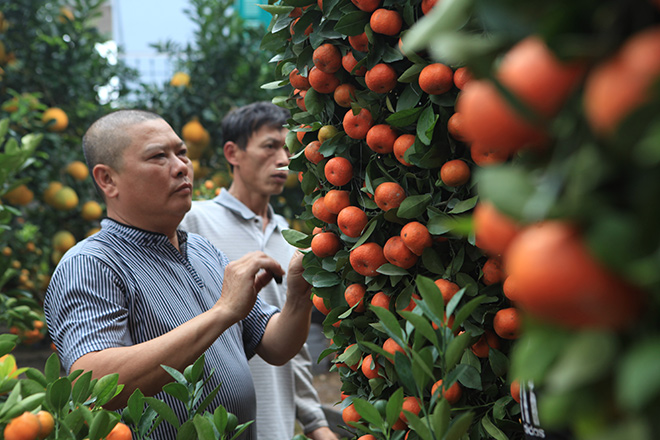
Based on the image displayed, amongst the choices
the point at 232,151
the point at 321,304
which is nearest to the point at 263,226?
the point at 232,151

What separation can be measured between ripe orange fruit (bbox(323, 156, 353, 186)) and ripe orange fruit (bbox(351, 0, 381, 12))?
0.99ft

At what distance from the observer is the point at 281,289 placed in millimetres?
2742

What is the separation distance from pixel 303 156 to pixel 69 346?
80cm

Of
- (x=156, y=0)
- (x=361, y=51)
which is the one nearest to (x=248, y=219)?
(x=361, y=51)

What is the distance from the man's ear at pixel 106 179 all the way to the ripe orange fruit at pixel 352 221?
99 cm

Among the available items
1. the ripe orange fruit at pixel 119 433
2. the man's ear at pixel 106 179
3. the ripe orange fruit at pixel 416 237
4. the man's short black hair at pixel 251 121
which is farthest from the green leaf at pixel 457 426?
the man's short black hair at pixel 251 121

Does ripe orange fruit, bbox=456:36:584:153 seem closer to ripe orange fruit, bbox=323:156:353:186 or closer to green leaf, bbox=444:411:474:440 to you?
green leaf, bbox=444:411:474:440

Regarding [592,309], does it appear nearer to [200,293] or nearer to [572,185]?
[572,185]

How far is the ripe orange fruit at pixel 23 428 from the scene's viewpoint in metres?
0.87

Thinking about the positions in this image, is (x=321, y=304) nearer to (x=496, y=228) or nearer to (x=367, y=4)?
(x=367, y=4)

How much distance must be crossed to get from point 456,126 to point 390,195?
19 centimetres

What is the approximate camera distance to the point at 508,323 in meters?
1.04

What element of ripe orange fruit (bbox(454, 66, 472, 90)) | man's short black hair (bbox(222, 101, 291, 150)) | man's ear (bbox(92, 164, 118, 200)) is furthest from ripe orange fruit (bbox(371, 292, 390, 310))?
man's short black hair (bbox(222, 101, 291, 150))

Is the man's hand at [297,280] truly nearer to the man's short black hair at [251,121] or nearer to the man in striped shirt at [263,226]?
the man in striped shirt at [263,226]
